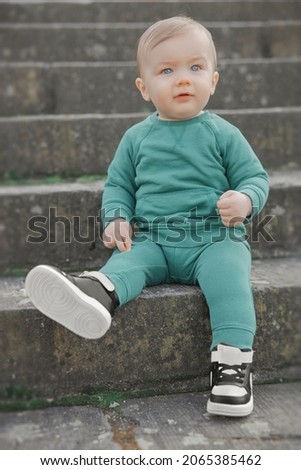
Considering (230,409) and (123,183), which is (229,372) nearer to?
(230,409)

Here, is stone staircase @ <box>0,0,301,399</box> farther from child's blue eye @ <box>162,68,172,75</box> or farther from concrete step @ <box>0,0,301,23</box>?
child's blue eye @ <box>162,68,172,75</box>

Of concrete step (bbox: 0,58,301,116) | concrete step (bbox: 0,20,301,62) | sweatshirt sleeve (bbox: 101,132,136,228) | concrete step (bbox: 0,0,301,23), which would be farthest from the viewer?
concrete step (bbox: 0,0,301,23)

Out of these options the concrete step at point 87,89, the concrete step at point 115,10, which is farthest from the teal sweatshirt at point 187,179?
the concrete step at point 115,10

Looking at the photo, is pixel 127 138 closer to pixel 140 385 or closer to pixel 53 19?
pixel 140 385

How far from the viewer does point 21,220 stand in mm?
1865

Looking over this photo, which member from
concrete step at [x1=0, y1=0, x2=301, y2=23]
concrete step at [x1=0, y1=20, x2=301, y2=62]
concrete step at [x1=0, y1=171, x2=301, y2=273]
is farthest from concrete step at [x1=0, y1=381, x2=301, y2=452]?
concrete step at [x1=0, y1=0, x2=301, y2=23]

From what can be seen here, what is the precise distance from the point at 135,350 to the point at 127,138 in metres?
0.62

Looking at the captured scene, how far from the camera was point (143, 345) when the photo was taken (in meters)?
1.55

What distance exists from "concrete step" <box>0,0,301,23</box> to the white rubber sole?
2435mm

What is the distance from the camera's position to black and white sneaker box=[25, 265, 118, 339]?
1.39m

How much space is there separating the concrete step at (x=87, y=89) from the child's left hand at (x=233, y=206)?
42.3 inches

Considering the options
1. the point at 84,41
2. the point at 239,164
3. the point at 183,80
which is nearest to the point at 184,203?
the point at 239,164

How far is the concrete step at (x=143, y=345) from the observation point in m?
1.50
